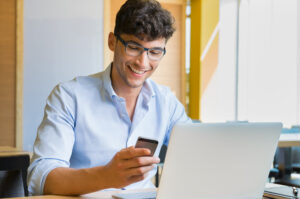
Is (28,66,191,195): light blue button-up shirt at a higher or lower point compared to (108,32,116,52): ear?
lower

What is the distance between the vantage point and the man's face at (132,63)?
1.57 meters

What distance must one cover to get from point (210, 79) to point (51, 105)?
17.3 feet

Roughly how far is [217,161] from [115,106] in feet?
2.17

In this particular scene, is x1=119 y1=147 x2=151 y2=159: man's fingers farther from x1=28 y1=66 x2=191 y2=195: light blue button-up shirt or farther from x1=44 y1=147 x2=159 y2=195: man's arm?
x1=28 y1=66 x2=191 y2=195: light blue button-up shirt

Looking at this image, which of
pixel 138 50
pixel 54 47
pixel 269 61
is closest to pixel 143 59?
pixel 138 50

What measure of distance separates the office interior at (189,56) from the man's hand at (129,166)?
11.8ft

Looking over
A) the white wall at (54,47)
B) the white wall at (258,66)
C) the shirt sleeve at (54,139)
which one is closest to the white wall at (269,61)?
the white wall at (258,66)

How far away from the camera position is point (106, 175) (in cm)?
114

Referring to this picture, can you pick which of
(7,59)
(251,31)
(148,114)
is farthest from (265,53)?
(148,114)

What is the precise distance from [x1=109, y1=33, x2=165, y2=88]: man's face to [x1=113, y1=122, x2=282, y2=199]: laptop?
556mm

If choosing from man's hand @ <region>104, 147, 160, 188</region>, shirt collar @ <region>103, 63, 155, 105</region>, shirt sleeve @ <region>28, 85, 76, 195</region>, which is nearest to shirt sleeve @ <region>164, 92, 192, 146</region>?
shirt collar @ <region>103, 63, 155, 105</region>

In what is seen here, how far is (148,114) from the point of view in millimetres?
1728

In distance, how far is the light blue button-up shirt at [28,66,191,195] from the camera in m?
1.44

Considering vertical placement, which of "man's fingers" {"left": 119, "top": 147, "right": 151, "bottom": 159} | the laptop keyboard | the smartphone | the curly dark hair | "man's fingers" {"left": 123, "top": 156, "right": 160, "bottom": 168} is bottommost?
the laptop keyboard
